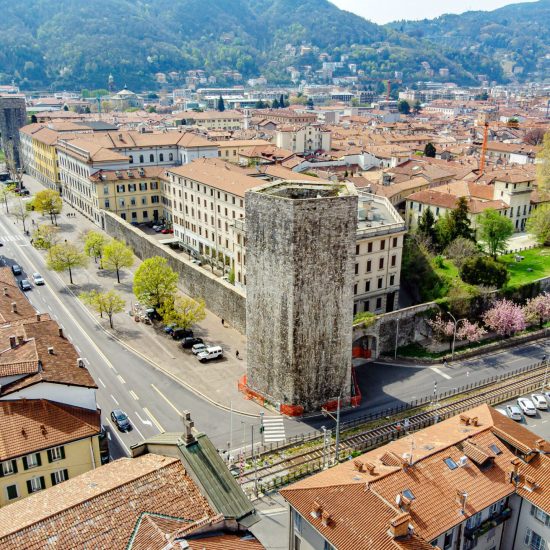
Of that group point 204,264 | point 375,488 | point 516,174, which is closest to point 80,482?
point 375,488

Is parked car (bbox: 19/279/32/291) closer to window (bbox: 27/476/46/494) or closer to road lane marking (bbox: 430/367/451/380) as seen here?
window (bbox: 27/476/46/494)

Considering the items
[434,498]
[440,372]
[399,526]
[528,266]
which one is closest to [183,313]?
[440,372]

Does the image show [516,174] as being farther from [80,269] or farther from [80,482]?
[80,482]

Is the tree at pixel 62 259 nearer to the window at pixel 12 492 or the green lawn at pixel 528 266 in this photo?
the window at pixel 12 492

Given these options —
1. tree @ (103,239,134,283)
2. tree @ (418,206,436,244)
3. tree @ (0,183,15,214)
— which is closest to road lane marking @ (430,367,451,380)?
tree @ (418,206,436,244)

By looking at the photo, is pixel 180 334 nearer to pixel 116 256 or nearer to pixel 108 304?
pixel 108 304

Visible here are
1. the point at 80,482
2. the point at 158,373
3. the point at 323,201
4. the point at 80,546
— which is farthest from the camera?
the point at 158,373
